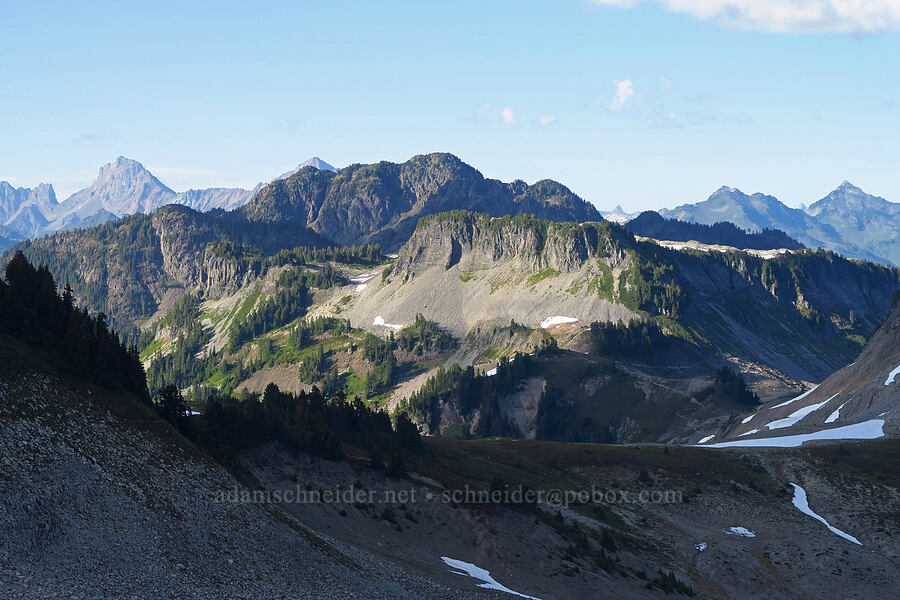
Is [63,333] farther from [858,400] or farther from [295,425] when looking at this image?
[858,400]

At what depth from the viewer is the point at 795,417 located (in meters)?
178

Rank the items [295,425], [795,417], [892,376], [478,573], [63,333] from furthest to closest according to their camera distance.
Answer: [795,417] < [892,376] < [295,425] < [478,573] < [63,333]

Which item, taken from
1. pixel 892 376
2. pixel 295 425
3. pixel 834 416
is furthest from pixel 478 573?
pixel 892 376

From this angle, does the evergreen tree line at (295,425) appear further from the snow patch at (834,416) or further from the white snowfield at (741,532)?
the snow patch at (834,416)

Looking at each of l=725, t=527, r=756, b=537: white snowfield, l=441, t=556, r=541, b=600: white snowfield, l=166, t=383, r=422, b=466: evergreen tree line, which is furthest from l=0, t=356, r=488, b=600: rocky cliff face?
l=725, t=527, r=756, b=537: white snowfield

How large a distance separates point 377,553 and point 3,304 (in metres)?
38.0

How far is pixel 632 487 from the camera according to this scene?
12012 cm

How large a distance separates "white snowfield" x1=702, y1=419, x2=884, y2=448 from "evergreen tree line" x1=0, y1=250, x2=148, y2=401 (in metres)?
109

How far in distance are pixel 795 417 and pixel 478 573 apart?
123 m

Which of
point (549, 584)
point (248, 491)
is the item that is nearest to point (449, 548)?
point (549, 584)

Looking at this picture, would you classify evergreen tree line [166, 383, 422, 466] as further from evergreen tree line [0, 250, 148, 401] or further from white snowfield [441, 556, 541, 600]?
white snowfield [441, 556, 541, 600]

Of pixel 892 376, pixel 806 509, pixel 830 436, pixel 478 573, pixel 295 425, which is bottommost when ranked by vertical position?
pixel 806 509

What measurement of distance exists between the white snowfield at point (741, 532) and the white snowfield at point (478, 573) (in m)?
42.3

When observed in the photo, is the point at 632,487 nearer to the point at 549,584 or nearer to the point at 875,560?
the point at 875,560
